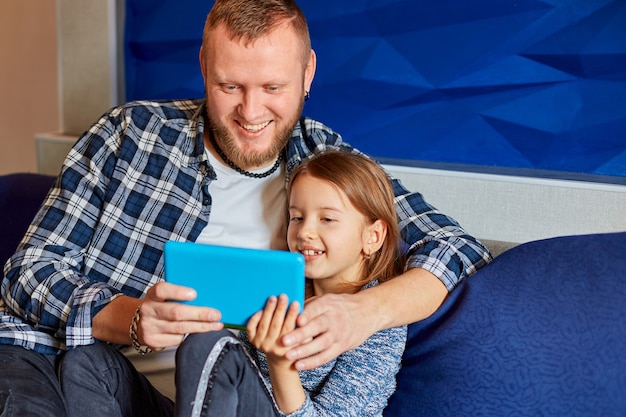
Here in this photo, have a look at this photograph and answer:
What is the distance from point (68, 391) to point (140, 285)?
1.08 feet

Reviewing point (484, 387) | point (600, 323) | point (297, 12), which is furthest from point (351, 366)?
point (297, 12)

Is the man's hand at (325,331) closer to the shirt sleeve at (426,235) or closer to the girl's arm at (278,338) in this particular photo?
the girl's arm at (278,338)

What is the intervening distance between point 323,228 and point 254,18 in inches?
18.9

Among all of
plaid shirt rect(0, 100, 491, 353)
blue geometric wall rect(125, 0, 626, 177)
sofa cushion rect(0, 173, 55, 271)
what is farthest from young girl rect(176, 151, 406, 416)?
sofa cushion rect(0, 173, 55, 271)

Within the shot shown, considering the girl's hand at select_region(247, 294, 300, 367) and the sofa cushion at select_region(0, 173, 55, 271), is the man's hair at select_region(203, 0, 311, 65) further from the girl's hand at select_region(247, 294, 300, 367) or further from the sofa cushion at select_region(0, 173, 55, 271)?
the sofa cushion at select_region(0, 173, 55, 271)

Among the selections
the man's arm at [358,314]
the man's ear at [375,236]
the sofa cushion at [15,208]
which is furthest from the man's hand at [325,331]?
the sofa cushion at [15,208]

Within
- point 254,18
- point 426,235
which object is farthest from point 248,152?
point 426,235

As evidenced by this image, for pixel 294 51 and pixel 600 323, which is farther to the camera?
pixel 294 51

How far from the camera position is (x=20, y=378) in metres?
1.35

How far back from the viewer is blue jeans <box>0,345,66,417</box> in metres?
1.28

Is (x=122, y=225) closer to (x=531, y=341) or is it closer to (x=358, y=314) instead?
(x=358, y=314)

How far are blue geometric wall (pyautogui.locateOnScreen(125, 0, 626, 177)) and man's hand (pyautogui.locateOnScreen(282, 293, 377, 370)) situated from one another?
33.6 inches

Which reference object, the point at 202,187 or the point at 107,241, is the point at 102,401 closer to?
the point at 107,241

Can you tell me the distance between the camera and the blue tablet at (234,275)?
3.78ft
